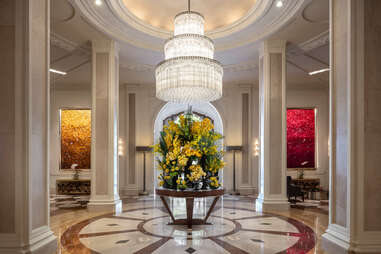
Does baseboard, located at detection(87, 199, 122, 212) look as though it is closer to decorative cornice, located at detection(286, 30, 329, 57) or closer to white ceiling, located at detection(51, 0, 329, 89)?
white ceiling, located at detection(51, 0, 329, 89)

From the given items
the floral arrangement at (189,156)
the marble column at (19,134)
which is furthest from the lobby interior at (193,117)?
the floral arrangement at (189,156)

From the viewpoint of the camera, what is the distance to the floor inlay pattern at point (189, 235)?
4.89 meters

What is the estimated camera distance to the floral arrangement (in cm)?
582

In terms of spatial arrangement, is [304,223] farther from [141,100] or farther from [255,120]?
[141,100]

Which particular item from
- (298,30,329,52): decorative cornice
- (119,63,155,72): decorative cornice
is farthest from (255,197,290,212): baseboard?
(119,63,155,72): decorative cornice

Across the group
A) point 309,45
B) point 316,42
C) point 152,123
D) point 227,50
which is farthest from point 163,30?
point 152,123

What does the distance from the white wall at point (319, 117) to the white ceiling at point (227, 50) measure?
14.8 inches

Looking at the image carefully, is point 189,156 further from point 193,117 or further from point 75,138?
point 75,138

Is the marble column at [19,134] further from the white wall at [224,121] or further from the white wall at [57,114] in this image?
the white wall at [57,114]

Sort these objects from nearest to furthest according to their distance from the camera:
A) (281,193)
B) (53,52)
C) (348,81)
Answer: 1. (348,81)
2. (281,193)
3. (53,52)

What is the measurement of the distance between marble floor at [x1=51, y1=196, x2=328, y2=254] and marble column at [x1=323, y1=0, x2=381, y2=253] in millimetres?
1126

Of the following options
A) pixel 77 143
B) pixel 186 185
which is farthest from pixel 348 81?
pixel 77 143

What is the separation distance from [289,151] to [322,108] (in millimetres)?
2242

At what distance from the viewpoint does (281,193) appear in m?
8.21
